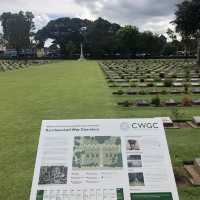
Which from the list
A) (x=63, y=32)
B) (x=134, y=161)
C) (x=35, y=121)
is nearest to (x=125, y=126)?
(x=134, y=161)

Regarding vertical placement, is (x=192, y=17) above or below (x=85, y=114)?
above

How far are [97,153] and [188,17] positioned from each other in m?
38.2

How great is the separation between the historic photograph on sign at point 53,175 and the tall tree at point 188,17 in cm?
3670

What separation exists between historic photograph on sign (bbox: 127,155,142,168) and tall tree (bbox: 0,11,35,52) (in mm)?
83650

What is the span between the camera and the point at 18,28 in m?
85.3

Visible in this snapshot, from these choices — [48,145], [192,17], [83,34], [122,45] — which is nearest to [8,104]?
[48,145]

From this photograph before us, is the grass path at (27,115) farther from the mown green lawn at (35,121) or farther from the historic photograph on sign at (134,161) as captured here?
the historic photograph on sign at (134,161)

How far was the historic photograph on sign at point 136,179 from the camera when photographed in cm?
348

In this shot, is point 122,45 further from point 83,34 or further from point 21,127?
point 21,127

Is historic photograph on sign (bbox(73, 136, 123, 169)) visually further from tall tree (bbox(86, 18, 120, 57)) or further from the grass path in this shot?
tall tree (bbox(86, 18, 120, 57))

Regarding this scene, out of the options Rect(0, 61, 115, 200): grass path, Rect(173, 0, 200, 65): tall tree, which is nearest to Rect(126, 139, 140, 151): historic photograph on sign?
Rect(0, 61, 115, 200): grass path

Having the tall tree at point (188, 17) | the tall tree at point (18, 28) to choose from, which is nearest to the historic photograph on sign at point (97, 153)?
the tall tree at point (188, 17)

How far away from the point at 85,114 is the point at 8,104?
11.0 ft

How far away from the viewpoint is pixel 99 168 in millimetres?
3518
